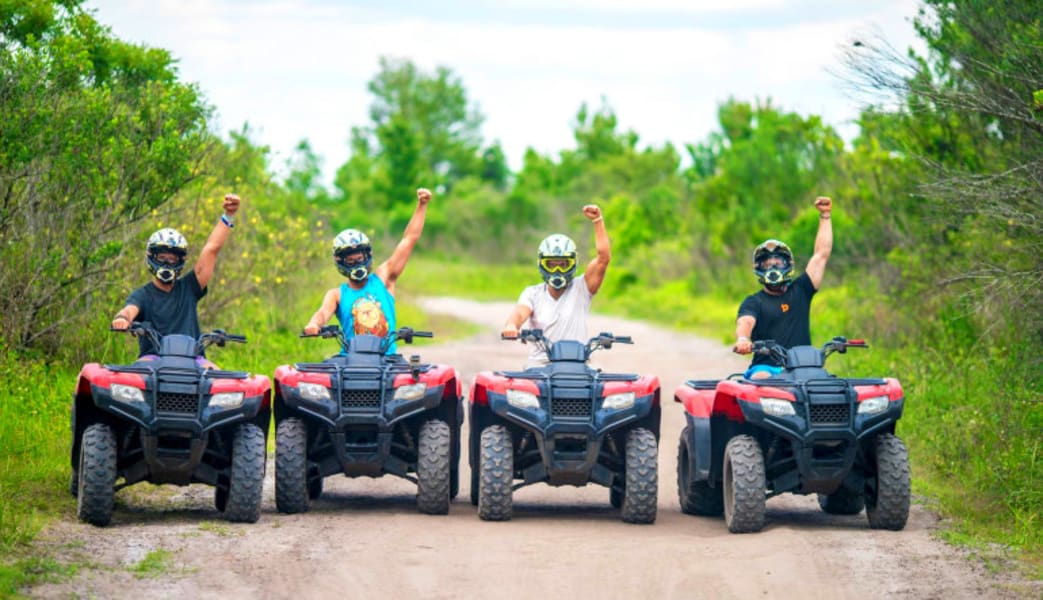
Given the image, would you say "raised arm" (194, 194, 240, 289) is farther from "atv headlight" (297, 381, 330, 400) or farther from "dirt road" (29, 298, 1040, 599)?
"dirt road" (29, 298, 1040, 599)

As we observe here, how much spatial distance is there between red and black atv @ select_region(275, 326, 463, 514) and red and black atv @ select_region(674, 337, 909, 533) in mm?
1806

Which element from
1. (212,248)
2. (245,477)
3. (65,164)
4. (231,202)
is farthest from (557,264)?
(65,164)

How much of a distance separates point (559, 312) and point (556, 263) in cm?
35

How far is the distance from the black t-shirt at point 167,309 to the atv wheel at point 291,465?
0.93 meters

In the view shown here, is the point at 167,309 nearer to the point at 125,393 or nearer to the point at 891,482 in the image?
the point at 125,393

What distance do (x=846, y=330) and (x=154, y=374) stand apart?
588 inches

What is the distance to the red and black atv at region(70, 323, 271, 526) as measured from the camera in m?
10.1

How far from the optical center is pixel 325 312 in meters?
11.5

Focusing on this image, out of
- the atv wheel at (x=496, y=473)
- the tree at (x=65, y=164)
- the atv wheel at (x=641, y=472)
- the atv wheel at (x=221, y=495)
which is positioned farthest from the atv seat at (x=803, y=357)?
the tree at (x=65, y=164)

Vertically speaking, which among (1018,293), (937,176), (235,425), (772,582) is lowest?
(772,582)

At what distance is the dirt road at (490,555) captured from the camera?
8.59m

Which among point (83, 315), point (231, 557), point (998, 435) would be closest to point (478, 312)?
point (83, 315)

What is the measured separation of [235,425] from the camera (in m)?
10.5

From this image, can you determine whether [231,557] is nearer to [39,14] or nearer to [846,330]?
[39,14]
